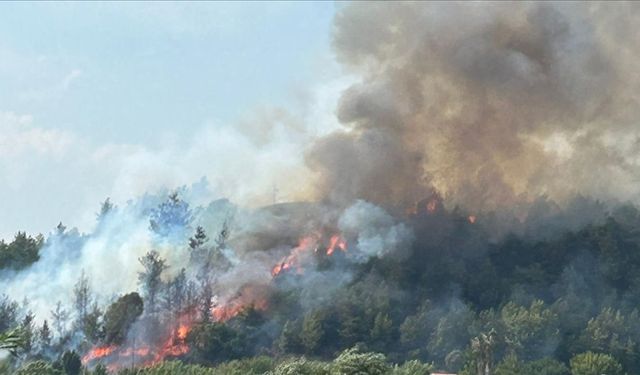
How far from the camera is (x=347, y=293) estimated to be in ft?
250

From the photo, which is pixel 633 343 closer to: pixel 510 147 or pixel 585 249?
pixel 585 249

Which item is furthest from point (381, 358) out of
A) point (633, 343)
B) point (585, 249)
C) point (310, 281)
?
point (585, 249)

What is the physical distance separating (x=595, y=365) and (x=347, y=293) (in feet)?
82.2

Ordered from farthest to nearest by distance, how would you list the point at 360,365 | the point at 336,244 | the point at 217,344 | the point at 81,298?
the point at 336,244, the point at 81,298, the point at 217,344, the point at 360,365

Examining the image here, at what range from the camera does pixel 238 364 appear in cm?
5916

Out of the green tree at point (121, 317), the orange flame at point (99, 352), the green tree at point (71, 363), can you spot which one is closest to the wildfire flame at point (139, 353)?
the orange flame at point (99, 352)

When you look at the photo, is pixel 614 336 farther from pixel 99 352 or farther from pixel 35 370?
pixel 35 370

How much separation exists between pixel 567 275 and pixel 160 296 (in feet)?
142

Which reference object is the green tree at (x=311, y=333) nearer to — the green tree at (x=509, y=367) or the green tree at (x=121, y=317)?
the green tree at (x=121, y=317)

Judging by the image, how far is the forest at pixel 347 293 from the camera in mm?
67750

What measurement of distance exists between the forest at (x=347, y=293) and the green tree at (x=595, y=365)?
133mm

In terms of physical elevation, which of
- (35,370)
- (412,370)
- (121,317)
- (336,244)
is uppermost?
(336,244)

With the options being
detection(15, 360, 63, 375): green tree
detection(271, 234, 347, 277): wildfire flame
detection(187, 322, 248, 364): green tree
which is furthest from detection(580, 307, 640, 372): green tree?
detection(15, 360, 63, 375): green tree

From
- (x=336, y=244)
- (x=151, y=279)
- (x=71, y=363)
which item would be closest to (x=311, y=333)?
(x=151, y=279)
